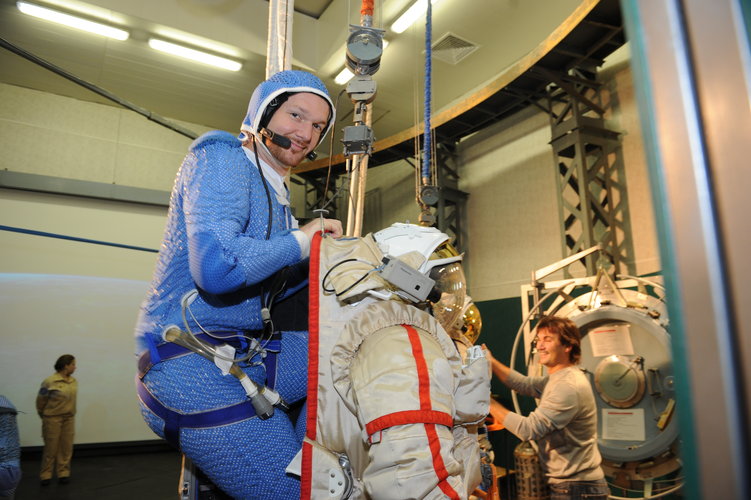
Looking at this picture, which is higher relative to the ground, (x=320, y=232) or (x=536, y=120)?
(x=536, y=120)

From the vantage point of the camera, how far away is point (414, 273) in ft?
4.08

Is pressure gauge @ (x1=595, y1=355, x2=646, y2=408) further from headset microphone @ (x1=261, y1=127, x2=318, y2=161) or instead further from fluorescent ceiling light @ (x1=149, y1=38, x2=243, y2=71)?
fluorescent ceiling light @ (x1=149, y1=38, x2=243, y2=71)

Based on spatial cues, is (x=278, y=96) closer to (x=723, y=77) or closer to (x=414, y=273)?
(x=414, y=273)

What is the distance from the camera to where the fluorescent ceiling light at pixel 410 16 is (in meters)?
6.26

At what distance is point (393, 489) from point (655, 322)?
3.43 m

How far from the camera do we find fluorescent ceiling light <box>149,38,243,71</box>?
7.30 metres

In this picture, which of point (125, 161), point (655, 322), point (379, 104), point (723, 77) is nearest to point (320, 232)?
point (723, 77)

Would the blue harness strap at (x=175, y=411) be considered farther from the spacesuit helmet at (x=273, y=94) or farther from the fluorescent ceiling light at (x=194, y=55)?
the fluorescent ceiling light at (x=194, y=55)

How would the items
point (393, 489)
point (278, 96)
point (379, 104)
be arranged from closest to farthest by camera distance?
point (393, 489)
point (278, 96)
point (379, 104)

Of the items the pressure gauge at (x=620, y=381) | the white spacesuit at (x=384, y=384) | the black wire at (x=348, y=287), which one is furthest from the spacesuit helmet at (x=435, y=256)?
the pressure gauge at (x=620, y=381)

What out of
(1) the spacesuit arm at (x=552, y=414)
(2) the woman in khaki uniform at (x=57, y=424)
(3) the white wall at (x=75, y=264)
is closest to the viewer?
(1) the spacesuit arm at (x=552, y=414)

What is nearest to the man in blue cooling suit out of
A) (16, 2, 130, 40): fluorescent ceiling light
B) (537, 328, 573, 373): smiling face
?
(537, 328, 573, 373): smiling face

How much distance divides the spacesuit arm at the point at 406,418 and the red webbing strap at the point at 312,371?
115 mm

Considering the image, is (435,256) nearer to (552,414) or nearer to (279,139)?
(279,139)
